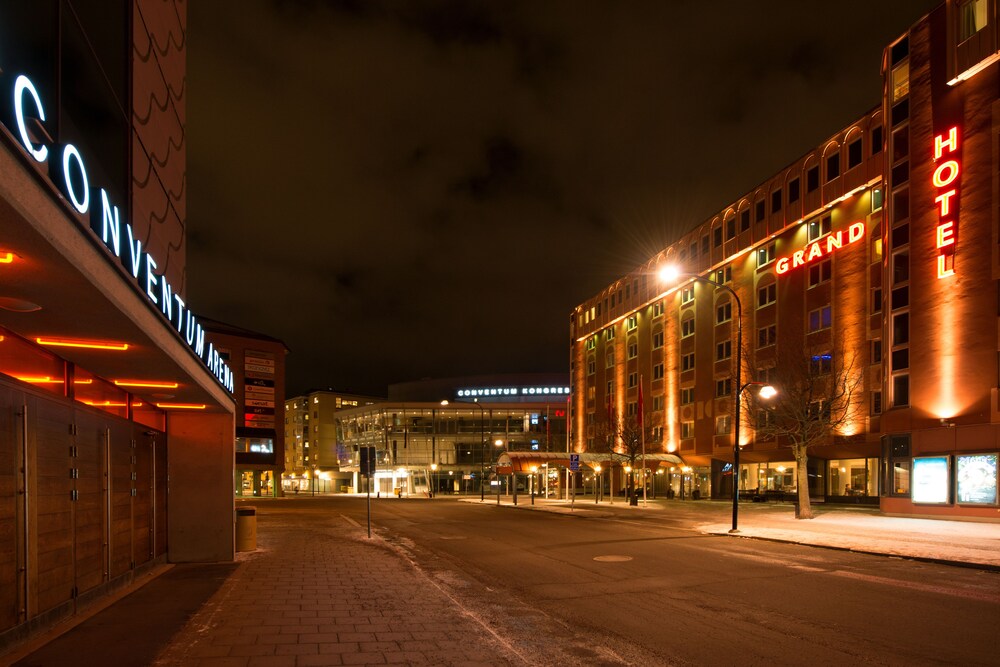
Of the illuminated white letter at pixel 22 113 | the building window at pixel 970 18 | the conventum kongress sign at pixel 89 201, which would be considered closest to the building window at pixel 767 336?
the building window at pixel 970 18

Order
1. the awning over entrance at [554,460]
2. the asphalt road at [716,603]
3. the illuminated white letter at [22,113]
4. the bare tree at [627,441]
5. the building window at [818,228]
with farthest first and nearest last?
the awning over entrance at [554,460] < the bare tree at [627,441] < the building window at [818,228] < the asphalt road at [716,603] < the illuminated white letter at [22,113]

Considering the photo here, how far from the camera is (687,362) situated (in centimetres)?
5644

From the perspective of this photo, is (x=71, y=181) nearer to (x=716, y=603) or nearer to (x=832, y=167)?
(x=716, y=603)

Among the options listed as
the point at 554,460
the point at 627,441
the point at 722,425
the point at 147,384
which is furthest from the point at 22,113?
the point at 627,441

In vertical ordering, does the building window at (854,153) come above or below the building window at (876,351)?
above

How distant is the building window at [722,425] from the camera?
50.2 metres

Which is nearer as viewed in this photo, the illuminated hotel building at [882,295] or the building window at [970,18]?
the illuminated hotel building at [882,295]

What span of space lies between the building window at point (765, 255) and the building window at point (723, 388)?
7.56 m

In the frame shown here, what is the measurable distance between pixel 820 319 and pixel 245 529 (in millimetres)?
32579

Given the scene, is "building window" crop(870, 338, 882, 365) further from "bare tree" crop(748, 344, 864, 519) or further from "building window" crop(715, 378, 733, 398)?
"building window" crop(715, 378, 733, 398)

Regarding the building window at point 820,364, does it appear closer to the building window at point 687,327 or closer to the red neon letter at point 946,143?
the red neon letter at point 946,143

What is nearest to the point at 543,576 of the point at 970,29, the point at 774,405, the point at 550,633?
the point at 550,633

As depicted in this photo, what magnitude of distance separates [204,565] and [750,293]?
39.0 m

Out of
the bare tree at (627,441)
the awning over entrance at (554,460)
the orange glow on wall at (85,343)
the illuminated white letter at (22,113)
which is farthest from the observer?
the awning over entrance at (554,460)
